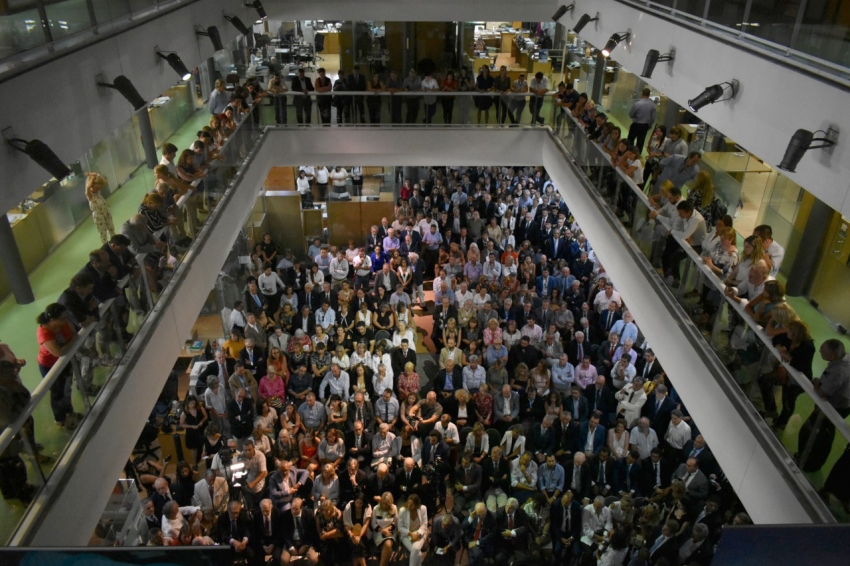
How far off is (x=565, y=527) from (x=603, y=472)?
0.99 meters

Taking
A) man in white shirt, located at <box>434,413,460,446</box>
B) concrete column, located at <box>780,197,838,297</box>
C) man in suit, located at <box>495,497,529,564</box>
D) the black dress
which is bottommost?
man in suit, located at <box>495,497,529,564</box>

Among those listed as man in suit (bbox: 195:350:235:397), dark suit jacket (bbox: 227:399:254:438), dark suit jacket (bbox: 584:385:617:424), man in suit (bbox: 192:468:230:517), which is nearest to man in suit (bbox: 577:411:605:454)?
dark suit jacket (bbox: 584:385:617:424)

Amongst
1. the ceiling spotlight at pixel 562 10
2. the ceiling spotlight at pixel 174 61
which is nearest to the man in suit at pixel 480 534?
the ceiling spotlight at pixel 174 61

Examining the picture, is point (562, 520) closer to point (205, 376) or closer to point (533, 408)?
point (533, 408)

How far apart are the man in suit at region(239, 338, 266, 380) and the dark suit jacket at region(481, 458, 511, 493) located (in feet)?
12.6

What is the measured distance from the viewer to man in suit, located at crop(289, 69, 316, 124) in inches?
514

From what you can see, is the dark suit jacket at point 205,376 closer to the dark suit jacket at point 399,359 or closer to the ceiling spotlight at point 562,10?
the dark suit jacket at point 399,359

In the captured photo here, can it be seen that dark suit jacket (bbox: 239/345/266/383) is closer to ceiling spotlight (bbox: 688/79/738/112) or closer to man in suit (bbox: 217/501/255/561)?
man in suit (bbox: 217/501/255/561)

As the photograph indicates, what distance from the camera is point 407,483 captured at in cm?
824

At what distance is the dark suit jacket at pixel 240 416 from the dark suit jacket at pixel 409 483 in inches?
92.1

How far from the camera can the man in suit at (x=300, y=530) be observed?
7.45 metres

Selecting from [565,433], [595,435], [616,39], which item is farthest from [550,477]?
[616,39]

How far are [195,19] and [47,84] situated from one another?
4457mm

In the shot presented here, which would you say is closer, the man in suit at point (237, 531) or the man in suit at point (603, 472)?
the man in suit at point (237, 531)
